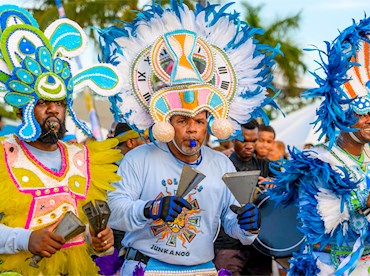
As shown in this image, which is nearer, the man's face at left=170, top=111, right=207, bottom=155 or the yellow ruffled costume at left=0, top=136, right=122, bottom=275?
the yellow ruffled costume at left=0, top=136, right=122, bottom=275

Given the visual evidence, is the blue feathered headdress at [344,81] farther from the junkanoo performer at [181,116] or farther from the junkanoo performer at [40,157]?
the junkanoo performer at [40,157]

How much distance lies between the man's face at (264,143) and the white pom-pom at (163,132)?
377 cm

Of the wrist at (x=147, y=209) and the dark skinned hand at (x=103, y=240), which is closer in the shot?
the dark skinned hand at (x=103, y=240)

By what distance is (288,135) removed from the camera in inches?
500

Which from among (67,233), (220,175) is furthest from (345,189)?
Result: (67,233)

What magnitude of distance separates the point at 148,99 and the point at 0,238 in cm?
130

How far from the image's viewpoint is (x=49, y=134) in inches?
148

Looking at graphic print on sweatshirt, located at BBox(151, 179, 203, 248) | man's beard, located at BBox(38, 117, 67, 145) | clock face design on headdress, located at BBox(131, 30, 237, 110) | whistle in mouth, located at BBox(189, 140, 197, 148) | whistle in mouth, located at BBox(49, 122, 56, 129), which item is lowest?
graphic print on sweatshirt, located at BBox(151, 179, 203, 248)

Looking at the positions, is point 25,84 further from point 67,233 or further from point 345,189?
point 345,189

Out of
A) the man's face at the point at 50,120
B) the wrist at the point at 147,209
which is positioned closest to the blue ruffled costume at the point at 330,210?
the wrist at the point at 147,209

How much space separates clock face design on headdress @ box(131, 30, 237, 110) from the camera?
4.23 meters

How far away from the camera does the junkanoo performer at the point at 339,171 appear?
423cm

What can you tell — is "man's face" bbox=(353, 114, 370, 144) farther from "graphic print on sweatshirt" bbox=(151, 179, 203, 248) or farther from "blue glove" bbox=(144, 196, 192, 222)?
"blue glove" bbox=(144, 196, 192, 222)

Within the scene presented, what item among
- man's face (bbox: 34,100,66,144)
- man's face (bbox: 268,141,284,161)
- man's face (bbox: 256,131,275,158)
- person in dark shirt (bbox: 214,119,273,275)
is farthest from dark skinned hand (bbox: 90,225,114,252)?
man's face (bbox: 268,141,284,161)
